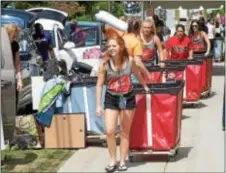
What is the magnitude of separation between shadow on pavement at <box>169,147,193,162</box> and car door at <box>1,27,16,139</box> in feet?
7.03

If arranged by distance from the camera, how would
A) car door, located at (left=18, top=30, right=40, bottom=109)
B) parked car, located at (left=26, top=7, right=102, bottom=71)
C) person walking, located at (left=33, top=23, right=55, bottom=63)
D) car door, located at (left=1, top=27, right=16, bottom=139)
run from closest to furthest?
car door, located at (left=1, top=27, right=16, bottom=139) → car door, located at (left=18, top=30, right=40, bottom=109) → parked car, located at (left=26, top=7, right=102, bottom=71) → person walking, located at (left=33, top=23, right=55, bottom=63)

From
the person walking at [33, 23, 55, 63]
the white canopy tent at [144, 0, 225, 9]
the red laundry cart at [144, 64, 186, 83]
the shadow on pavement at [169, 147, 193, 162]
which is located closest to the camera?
the shadow on pavement at [169, 147, 193, 162]

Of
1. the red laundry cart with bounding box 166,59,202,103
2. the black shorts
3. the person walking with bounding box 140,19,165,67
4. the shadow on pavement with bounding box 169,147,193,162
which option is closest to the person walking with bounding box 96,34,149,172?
→ the black shorts

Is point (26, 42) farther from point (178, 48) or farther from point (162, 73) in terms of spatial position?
point (162, 73)

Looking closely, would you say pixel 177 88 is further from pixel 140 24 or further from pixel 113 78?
pixel 140 24

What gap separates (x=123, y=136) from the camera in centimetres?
749

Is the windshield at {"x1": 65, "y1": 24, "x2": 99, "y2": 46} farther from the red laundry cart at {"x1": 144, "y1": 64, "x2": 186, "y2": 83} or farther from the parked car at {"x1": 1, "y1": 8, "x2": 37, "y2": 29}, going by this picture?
the red laundry cart at {"x1": 144, "y1": 64, "x2": 186, "y2": 83}

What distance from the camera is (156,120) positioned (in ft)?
25.2

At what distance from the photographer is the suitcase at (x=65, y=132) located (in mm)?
8867

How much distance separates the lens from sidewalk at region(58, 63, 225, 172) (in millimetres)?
7660

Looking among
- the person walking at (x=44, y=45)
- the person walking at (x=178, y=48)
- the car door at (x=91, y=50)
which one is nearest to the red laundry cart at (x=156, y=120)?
the person walking at (x=178, y=48)

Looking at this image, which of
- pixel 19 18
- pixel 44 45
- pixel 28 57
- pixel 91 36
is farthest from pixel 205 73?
pixel 19 18

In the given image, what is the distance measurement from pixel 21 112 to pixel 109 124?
3198 mm

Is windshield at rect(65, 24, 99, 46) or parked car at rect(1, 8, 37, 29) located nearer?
windshield at rect(65, 24, 99, 46)
